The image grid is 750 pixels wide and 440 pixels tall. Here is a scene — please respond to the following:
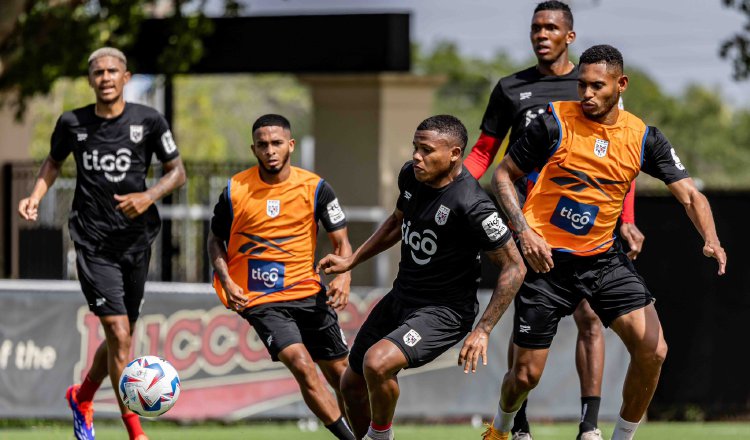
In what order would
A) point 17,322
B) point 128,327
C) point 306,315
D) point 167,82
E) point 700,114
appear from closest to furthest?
point 306,315
point 128,327
point 17,322
point 167,82
point 700,114

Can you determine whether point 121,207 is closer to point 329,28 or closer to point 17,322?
point 17,322

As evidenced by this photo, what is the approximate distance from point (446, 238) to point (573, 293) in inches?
35.9

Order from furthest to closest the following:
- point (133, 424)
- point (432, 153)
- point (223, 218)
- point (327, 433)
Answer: point (327, 433)
point (133, 424)
point (223, 218)
point (432, 153)

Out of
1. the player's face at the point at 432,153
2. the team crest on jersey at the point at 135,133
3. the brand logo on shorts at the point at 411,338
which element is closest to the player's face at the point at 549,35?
the player's face at the point at 432,153

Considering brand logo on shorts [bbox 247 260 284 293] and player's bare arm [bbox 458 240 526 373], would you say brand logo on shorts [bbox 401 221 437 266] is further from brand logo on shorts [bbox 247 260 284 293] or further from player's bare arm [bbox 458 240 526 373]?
brand logo on shorts [bbox 247 260 284 293]

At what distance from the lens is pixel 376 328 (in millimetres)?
8156

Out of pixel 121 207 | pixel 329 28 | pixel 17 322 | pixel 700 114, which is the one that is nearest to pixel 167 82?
pixel 329 28

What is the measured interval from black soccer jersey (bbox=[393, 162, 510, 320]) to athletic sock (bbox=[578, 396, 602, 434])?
3.99ft

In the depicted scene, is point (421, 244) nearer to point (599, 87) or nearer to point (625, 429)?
point (599, 87)

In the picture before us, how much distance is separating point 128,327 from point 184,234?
9799mm

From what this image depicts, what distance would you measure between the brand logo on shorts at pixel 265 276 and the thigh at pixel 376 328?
892 mm

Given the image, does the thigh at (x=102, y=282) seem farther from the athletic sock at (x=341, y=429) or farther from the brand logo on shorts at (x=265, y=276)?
the athletic sock at (x=341, y=429)

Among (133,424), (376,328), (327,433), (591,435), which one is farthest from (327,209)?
(327,433)

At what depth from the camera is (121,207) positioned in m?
9.27
